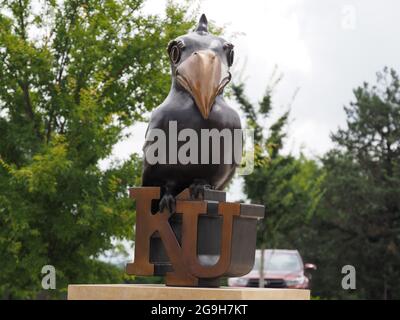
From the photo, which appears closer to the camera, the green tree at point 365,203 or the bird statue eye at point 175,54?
the bird statue eye at point 175,54

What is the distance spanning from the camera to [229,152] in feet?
25.9

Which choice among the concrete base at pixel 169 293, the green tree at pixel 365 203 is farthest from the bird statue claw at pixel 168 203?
the green tree at pixel 365 203

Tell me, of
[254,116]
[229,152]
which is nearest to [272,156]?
[254,116]

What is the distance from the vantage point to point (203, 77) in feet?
25.5

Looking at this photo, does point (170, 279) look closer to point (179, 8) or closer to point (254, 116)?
point (179, 8)

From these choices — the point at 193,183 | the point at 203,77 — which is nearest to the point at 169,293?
the point at 193,183

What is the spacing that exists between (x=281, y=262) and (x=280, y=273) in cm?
60

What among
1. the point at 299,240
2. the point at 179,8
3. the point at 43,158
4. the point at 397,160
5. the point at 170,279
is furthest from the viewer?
the point at 299,240

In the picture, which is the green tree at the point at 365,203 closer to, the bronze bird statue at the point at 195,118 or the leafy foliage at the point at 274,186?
the leafy foliage at the point at 274,186

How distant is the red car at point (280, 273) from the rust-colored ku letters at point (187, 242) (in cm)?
789

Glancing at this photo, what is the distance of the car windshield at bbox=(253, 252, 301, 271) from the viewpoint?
1681 cm

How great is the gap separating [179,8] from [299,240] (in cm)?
1873

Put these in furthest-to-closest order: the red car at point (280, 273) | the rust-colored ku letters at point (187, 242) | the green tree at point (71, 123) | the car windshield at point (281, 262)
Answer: the car windshield at point (281, 262) < the red car at point (280, 273) < the green tree at point (71, 123) < the rust-colored ku letters at point (187, 242)

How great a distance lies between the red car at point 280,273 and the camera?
16078 millimetres
